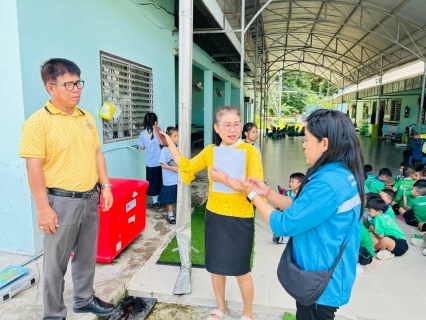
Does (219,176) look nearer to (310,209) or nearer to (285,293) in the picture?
(310,209)

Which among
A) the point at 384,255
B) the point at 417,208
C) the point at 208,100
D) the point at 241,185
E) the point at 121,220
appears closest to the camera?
the point at 241,185

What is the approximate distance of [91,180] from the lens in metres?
2.22

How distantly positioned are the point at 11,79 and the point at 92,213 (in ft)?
5.36

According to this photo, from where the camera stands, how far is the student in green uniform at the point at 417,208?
180 inches

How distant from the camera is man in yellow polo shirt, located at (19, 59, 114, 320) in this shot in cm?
194

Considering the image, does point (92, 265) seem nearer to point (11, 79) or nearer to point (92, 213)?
point (92, 213)

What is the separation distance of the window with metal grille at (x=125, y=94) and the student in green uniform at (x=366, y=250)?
3.37 metres

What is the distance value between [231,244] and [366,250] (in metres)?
1.88

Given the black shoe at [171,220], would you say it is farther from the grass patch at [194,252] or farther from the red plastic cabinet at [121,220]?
the red plastic cabinet at [121,220]

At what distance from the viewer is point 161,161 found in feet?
14.2

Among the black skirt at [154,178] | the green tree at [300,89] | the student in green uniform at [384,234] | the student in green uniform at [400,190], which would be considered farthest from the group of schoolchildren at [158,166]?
the green tree at [300,89]

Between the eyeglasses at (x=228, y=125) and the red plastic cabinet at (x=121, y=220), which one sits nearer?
the eyeglasses at (x=228, y=125)

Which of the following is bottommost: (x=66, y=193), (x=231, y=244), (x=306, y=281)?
(x=231, y=244)

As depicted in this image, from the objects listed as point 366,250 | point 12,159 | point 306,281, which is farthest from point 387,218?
point 12,159
